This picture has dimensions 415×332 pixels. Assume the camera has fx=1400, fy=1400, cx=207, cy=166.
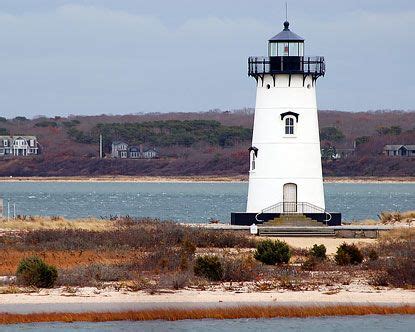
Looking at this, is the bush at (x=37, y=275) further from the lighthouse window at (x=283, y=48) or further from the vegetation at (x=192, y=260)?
the lighthouse window at (x=283, y=48)

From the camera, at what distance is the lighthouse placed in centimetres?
4678

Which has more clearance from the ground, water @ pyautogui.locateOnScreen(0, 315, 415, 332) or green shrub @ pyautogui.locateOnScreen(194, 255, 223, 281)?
green shrub @ pyautogui.locateOnScreen(194, 255, 223, 281)

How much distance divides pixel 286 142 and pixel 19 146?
135m

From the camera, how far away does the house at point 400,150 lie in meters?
160

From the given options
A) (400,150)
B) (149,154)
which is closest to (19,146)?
(149,154)

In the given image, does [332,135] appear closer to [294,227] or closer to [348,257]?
[294,227]

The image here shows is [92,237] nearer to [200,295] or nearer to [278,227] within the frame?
[278,227]

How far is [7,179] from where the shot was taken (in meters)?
171

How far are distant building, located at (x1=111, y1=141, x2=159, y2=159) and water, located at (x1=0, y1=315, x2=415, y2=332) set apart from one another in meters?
152

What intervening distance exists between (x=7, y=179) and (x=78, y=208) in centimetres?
9047

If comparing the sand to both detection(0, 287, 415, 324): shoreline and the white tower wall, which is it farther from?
Result: the white tower wall

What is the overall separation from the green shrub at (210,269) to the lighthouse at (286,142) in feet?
54.7

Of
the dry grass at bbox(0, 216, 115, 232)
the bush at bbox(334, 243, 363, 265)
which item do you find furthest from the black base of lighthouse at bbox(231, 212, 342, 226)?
the bush at bbox(334, 243, 363, 265)

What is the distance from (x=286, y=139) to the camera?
4675 cm
